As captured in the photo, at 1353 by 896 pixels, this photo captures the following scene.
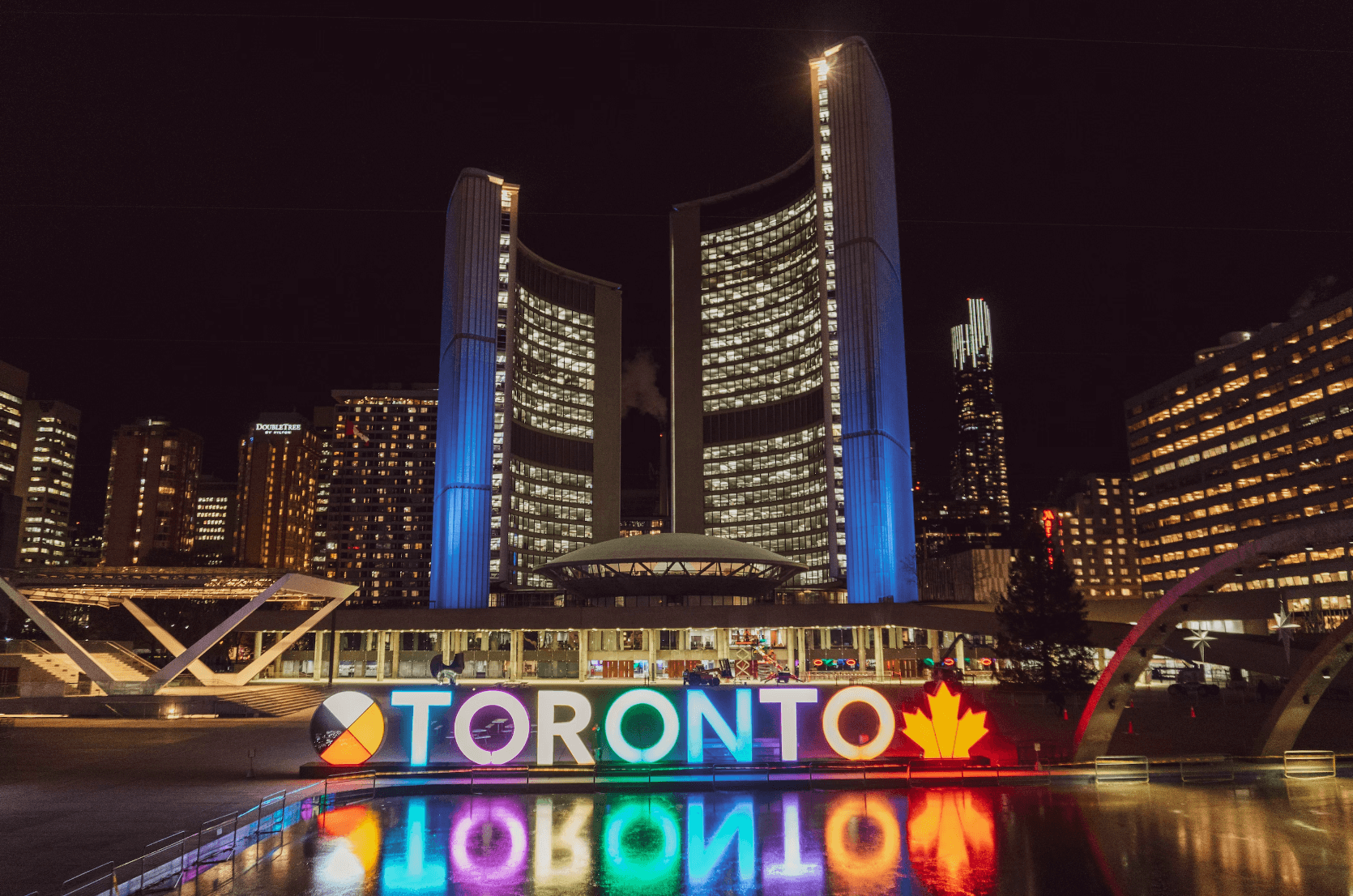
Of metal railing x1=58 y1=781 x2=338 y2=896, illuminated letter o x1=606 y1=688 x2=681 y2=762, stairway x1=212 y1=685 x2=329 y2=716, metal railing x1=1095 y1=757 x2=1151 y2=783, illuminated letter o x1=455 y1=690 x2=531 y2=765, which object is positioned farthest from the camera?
stairway x1=212 y1=685 x2=329 y2=716

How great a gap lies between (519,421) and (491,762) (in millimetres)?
136790

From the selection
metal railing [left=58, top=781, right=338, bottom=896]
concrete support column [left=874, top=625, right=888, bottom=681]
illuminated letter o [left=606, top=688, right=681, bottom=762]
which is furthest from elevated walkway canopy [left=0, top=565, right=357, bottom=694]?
concrete support column [left=874, top=625, right=888, bottom=681]

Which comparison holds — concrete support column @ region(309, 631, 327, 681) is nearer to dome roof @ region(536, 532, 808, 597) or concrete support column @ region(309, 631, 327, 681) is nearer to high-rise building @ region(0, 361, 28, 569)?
dome roof @ region(536, 532, 808, 597)

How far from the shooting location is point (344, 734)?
25203 mm

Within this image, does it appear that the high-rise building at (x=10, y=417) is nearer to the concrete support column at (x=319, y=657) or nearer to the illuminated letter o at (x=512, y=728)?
the concrete support column at (x=319, y=657)

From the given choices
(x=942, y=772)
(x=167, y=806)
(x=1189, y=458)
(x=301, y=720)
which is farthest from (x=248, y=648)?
(x=1189, y=458)

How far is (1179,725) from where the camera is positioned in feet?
125

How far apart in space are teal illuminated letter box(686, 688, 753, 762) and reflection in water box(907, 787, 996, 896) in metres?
4.89

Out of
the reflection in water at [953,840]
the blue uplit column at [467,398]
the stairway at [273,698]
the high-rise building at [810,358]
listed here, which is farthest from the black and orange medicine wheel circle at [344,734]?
the blue uplit column at [467,398]

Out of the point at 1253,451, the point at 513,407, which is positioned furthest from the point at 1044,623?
the point at 1253,451

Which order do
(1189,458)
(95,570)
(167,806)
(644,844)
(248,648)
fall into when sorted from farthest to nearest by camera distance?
(1189,458), (248,648), (95,570), (167,806), (644,844)

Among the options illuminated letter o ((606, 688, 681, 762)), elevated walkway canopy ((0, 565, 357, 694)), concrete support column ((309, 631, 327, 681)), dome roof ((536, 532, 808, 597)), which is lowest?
concrete support column ((309, 631, 327, 681))

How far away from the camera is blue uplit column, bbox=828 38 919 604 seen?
112562 millimetres

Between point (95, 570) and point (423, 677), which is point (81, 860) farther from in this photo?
point (423, 677)
